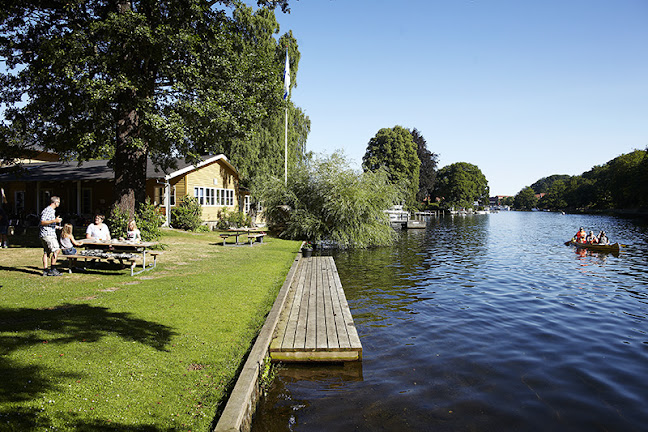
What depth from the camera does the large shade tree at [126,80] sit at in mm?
13625

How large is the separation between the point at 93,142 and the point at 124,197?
2369 millimetres

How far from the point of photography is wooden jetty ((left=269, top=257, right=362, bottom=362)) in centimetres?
697

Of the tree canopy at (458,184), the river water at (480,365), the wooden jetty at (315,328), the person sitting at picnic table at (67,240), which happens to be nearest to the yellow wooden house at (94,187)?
the person sitting at picnic table at (67,240)

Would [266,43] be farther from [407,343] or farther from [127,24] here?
[407,343]

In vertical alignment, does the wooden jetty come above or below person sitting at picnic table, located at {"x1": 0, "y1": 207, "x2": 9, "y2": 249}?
below

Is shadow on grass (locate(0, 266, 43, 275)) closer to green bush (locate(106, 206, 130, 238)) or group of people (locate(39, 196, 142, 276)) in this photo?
group of people (locate(39, 196, 142, 276))

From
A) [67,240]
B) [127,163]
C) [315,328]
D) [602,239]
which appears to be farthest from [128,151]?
[602,239]

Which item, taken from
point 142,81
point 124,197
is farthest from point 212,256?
point 142,81

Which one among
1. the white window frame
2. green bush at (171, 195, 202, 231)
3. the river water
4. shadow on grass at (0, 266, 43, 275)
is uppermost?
the white window frame

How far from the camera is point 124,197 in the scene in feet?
52.9

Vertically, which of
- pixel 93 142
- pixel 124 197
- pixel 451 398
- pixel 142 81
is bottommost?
pixel 451 398

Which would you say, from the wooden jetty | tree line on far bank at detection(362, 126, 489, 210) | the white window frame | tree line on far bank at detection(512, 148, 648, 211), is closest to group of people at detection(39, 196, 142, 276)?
the wooden jetty

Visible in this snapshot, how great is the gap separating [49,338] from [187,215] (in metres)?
22.2

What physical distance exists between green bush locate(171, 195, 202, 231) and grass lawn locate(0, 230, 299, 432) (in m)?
15.4
